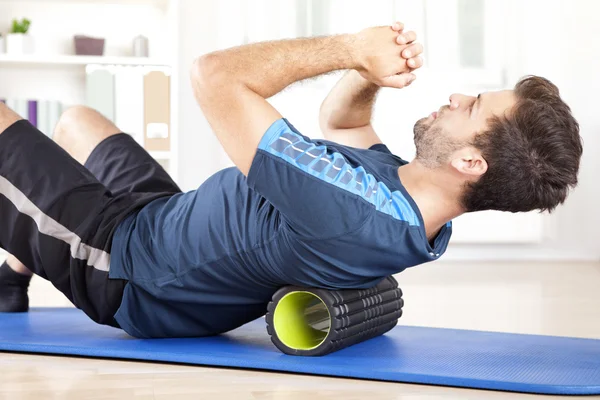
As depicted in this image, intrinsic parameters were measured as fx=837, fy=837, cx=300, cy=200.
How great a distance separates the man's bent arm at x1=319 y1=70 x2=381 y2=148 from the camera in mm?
2023

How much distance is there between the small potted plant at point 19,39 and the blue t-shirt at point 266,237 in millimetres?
2294

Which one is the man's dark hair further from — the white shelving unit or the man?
the white shelving unit

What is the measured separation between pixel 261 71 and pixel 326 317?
61 cm

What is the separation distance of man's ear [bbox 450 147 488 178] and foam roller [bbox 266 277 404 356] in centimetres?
36

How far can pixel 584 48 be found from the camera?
4633 millimetres

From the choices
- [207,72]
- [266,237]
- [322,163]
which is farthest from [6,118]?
[322,163]

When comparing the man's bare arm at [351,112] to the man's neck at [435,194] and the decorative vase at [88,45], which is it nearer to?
the man's neck at [435,194]

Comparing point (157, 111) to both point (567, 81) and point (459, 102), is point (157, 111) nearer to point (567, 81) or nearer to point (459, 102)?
point (567, 81)

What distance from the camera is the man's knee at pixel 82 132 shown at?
2277 mm

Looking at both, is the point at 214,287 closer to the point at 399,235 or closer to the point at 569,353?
the point at 399,235

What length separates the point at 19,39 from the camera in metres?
3.88

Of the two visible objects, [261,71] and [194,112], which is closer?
[261,71]

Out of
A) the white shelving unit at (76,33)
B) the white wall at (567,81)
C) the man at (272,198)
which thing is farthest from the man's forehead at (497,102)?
the white wall at (567,81)

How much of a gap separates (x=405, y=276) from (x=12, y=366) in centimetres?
242
